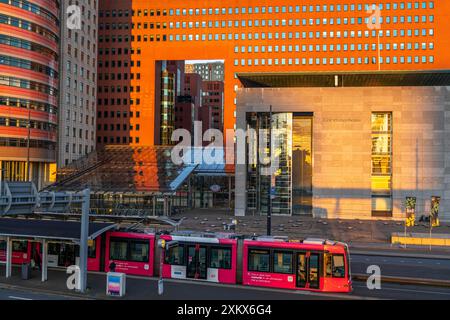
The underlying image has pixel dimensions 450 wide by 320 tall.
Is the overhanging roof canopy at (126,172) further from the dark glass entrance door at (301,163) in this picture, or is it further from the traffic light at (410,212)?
the traffic light at (410,212)

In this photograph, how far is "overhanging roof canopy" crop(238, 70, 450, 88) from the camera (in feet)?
213

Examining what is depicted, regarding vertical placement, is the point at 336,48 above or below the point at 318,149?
above

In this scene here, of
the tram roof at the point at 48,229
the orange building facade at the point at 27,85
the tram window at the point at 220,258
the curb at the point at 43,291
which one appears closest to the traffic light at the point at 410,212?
the tram window at the point at 220,258

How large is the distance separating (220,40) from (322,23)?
26190 mm

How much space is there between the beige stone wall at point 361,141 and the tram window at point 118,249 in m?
35.4

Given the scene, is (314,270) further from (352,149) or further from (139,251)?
(352,149)

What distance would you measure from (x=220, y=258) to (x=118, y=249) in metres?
6.48

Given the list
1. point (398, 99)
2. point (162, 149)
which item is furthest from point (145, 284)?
point (162, 149)

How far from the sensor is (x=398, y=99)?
2338 inches

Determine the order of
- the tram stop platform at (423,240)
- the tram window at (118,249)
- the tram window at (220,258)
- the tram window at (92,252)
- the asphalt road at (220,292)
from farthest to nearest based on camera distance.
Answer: the tram stop platform at (423,240), the tram window at (92,252), the tram window at (118,249), the tram window at (220,258), the asphalt road at (220,292)

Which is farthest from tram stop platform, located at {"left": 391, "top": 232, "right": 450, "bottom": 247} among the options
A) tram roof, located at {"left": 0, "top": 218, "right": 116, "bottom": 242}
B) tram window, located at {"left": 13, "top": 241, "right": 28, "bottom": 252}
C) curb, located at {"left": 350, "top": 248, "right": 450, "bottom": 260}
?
tram window, located at {"left": 13, "top": 241, "right": 28, "bottom": 252}

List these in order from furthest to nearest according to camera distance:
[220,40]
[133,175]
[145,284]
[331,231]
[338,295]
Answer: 1. [220,40]
2. [133,175]
3. [331,231]
4. [145,284]
5. [338,295]

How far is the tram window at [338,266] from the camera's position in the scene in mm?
23422
